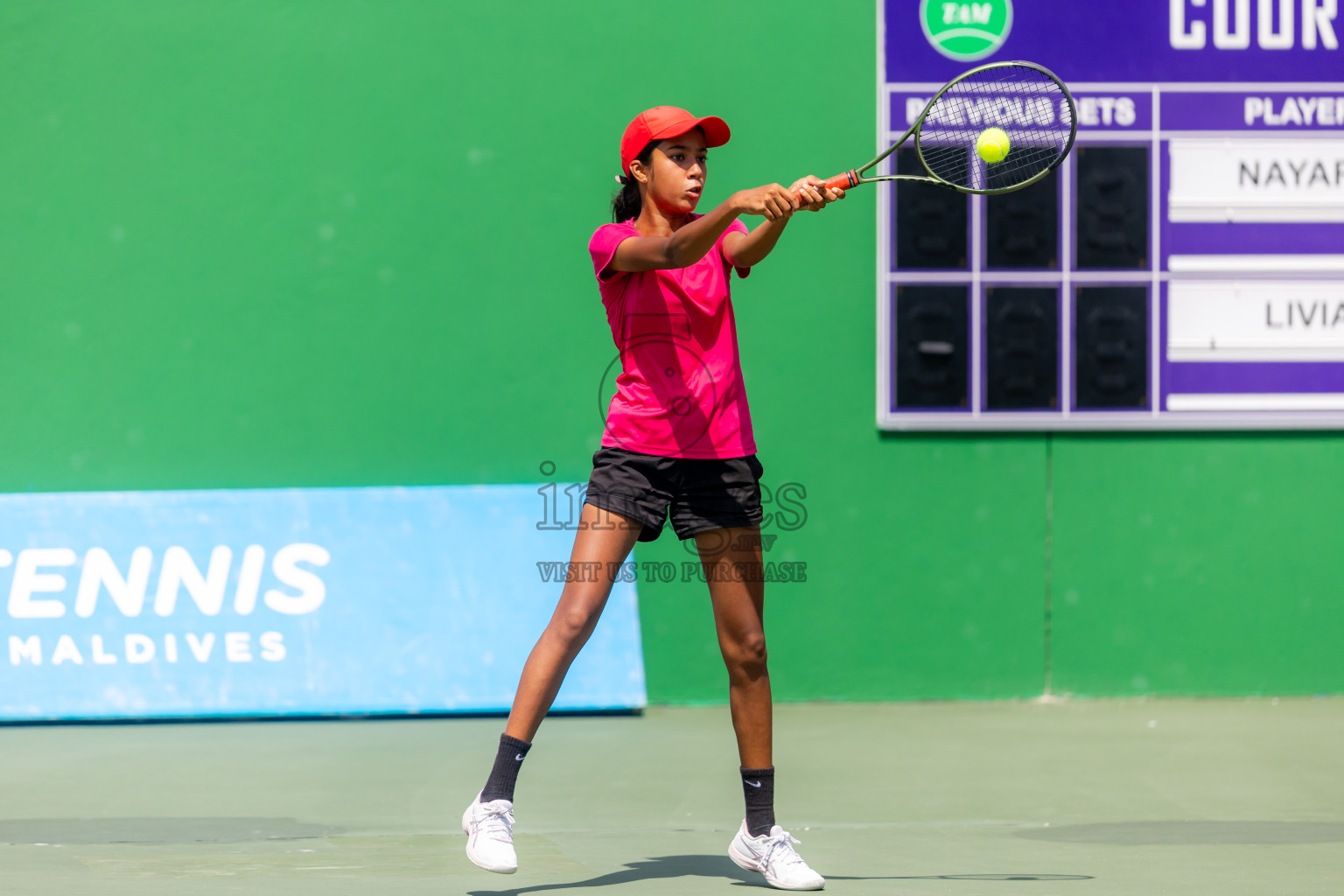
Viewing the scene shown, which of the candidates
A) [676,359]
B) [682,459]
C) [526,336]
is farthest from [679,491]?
[526,336]

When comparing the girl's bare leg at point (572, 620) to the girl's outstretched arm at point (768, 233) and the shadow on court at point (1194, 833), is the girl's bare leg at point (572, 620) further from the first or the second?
the shadow on court at point (1194, 833)

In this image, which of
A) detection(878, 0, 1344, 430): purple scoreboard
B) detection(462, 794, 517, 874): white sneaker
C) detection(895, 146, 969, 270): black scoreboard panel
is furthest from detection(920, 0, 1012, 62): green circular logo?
detection(462, 794, 517, 874): white sneaker

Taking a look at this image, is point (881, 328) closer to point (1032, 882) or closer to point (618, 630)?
point (618, 630)

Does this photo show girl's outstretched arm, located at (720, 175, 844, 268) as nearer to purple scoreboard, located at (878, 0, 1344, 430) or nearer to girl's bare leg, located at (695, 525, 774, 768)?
girl's bare leg, located at (695, 525, 774, 768)

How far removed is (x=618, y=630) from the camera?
5.14m

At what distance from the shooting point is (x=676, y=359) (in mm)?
3174

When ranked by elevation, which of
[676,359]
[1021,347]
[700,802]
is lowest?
[700,802]

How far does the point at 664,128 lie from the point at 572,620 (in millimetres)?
1136

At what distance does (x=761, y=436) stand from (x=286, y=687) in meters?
1.96

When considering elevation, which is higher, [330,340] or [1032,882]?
[330,340]

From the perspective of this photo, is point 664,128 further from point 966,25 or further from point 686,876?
point 966,25

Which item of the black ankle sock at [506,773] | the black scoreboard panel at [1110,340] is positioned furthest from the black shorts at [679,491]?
the black scoreboard panel at [1110,340]

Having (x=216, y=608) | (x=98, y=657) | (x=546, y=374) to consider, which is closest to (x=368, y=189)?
(x=546, y=374)

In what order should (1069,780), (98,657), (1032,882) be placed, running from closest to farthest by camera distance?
(1032,882) < (1069,780) < (98,657)
